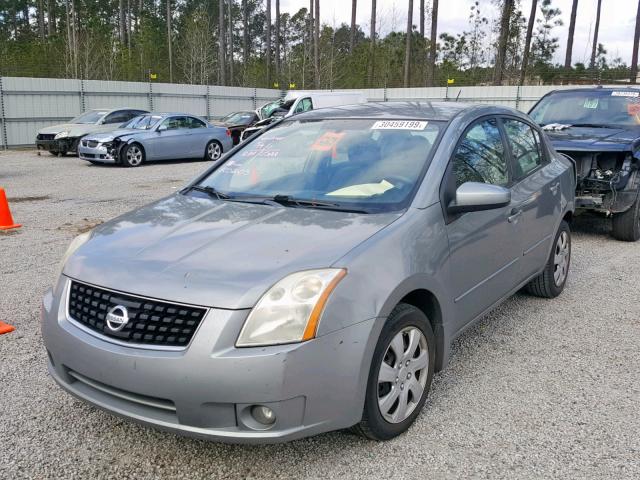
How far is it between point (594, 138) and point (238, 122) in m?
15.3

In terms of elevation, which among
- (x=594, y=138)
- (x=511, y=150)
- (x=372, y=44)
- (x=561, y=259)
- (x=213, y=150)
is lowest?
(x=213, y=150)

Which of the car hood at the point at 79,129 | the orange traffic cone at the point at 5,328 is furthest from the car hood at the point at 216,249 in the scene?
the car hood at the point at 79,129

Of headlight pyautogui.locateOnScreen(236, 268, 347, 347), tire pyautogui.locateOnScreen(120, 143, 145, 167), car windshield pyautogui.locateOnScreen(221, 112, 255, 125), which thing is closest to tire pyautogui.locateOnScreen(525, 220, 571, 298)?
headlight pyautogui.locateOnScreen(236, 268, 347, 347)

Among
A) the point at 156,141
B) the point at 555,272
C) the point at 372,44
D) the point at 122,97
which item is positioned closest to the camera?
the point at 555,272

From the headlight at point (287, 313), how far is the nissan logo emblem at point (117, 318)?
0.51 metres

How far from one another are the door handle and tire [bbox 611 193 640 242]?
3773mm

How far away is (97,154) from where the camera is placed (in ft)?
50.9

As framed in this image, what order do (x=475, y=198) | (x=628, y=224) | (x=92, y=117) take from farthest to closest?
(x=92, y=117) → (x=628, y=224) → (x=475, y=198)

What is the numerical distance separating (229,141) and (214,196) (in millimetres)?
15261

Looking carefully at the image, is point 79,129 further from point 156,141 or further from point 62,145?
point 156,141

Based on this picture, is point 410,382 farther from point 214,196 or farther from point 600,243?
point 600,243

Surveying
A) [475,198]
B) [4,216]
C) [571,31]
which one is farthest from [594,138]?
[571,31]

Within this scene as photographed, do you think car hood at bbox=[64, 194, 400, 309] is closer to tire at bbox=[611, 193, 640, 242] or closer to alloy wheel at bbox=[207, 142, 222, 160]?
tire at bbox=[611, 193, 640, 242]

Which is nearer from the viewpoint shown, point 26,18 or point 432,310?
point 432,310
